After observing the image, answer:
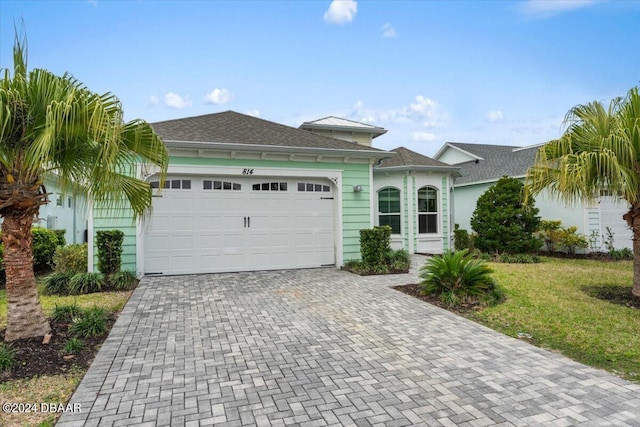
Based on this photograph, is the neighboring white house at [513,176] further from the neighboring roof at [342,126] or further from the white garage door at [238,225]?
the white garage door at [238,225]

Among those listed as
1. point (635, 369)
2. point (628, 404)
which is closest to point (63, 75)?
point (628, 404)

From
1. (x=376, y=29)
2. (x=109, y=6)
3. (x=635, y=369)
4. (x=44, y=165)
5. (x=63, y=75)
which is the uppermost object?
(x=376, y=29)

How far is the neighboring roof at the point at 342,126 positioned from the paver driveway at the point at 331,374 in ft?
32.4

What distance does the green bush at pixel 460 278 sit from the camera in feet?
20.7

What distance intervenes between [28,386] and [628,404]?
16.4ft

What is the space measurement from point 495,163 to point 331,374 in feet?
52.5

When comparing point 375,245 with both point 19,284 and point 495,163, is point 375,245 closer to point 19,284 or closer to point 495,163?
point 19,284

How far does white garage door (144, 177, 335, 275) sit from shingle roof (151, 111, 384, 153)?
3.24ft

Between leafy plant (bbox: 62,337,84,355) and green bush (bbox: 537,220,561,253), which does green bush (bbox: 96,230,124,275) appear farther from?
green bush (bbox: 537,220,561,253)

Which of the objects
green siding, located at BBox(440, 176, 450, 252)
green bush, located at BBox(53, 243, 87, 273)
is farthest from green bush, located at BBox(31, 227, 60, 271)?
green siding, located at BBox(440, 176, 450, 252)

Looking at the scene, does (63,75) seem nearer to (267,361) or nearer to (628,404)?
(267,361)

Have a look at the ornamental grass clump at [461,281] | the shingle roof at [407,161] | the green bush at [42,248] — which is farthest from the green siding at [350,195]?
the green bush at [42,248]

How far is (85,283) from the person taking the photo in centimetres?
710

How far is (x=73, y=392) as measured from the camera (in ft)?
10.0
